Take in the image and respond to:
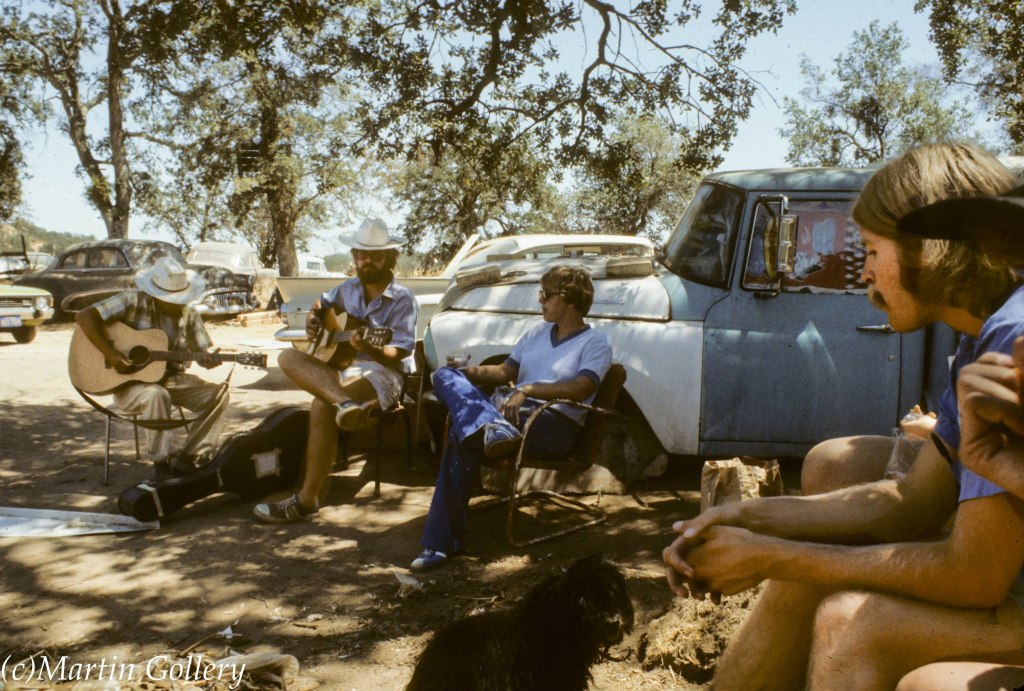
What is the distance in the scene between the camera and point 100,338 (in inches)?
219

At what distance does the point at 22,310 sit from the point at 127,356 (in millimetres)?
A: 10558

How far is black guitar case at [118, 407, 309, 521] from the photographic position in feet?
15.8

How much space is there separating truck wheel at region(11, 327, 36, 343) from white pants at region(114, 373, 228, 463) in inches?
427

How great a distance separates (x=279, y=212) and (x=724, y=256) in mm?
23405

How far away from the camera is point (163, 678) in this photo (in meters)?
3.00

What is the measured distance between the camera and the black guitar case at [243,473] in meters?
4.83

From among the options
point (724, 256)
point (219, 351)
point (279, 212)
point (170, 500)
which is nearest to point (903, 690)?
point (724, 256)

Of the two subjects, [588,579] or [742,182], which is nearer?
[588,579]

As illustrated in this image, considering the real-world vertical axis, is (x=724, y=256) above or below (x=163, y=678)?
above

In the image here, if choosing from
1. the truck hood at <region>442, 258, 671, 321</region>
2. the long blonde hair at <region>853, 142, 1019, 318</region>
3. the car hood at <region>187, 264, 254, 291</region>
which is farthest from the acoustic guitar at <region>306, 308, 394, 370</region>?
the car hood at <region>187, 264, 254, 291</region>

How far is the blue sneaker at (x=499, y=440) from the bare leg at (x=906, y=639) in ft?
9.04

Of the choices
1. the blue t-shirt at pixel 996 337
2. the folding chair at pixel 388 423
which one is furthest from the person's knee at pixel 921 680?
the folding chair at pixel 388 423

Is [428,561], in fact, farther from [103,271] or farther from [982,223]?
[103,271]

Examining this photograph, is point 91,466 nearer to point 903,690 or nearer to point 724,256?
Result: point 724,256
